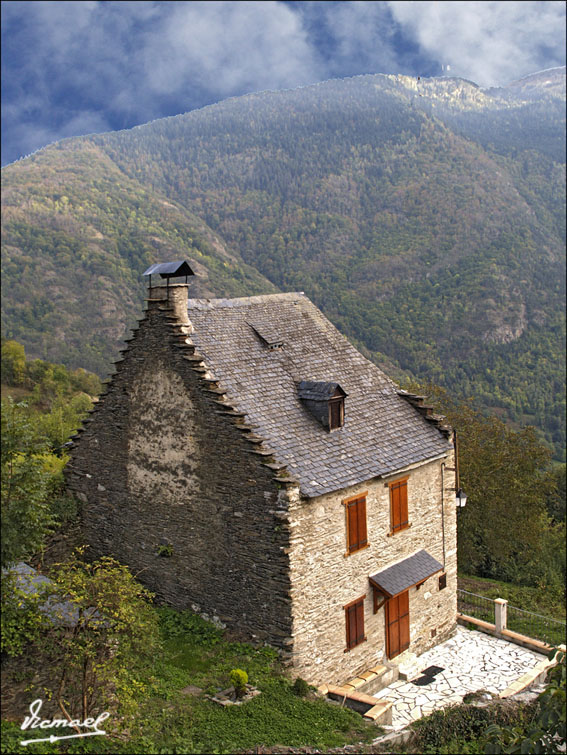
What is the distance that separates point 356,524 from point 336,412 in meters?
3.39

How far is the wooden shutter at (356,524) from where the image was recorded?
19203 millimetres

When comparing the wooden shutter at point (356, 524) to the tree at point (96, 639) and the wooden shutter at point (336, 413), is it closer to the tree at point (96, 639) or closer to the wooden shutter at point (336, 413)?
the wooden shutter at point (336, 413)

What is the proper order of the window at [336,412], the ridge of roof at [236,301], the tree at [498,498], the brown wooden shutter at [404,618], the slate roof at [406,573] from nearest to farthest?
the slate roof at [406,573] → the window at [336,412] → the brown wooden shutter at [404,618] → the ridge of roof at [236,301] → the tree at [498,498]

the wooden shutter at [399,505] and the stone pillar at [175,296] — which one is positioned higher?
the stone pillar at [175,296]

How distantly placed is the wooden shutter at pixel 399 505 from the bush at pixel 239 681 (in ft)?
22.0

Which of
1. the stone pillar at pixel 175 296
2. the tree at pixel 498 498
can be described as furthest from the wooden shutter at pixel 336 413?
the tree at pixel 498 498

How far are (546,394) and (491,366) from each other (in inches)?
271

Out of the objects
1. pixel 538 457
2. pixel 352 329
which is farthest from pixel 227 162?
pixel 538 457

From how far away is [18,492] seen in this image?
13.0 metres

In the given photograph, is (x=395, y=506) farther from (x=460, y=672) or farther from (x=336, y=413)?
(x=460, y=672)

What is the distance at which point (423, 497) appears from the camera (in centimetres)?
2228

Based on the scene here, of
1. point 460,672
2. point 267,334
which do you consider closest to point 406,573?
point 460,672

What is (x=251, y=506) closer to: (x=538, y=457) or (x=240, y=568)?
(x=240, y=568)

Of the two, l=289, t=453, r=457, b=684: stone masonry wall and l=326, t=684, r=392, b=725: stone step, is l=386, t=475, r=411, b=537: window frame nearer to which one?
l=289, t=453, r=457, b=684: stone masonry wall
